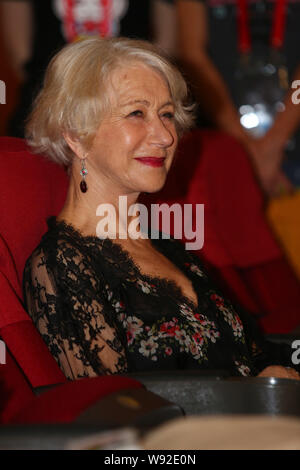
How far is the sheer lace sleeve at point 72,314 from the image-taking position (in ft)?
5.39

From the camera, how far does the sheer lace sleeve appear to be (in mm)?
1644

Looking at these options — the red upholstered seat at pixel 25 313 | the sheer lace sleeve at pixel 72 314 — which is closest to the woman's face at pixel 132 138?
the red upholstered seat at pixel 25 313

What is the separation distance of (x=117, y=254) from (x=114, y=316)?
0.17 metres

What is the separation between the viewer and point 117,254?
1.85 metres

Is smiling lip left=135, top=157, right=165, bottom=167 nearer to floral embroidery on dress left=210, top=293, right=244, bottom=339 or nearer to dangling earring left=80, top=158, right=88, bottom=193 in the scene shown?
dangling earring left=80, top=158, right=88, bottom=193

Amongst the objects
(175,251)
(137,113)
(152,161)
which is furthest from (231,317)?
(137,113)

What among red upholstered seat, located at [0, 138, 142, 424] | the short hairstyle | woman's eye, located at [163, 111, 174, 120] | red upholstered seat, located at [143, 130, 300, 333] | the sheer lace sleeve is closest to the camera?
red upholstered seat, located at [0, 138, 142, 424]

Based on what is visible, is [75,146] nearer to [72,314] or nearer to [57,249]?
[57,249]

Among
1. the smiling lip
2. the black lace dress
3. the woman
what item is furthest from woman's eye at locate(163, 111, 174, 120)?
the black lace dress

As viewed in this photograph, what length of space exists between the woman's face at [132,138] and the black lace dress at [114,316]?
151 millimetres

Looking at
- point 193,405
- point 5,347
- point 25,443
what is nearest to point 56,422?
point 25,443

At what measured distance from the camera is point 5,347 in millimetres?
1671

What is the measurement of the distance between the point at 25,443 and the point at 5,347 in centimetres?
51

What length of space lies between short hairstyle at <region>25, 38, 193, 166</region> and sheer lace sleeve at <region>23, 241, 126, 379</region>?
0.30 metres
